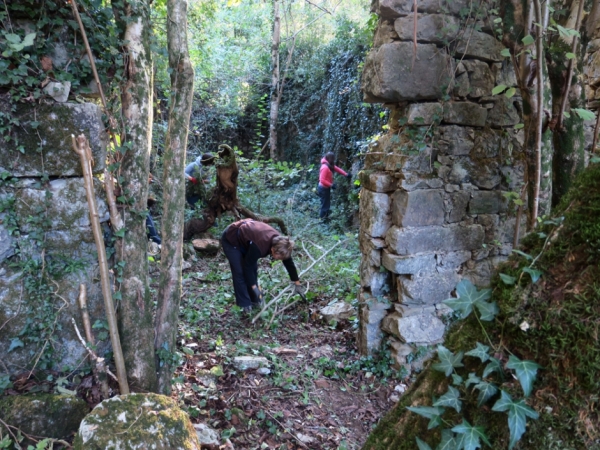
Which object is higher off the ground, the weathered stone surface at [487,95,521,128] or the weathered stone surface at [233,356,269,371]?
the weathered stone surface at [487,95,521,128]

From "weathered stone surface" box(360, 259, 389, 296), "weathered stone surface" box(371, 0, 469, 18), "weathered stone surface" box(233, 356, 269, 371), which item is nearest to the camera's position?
"weathered stone surface" box(371, 0, 469, 18)

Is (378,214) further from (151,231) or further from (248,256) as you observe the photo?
(151,231)

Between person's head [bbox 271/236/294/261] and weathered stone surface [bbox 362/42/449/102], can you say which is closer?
weathered stone surface [bbox 362/42/449/102]

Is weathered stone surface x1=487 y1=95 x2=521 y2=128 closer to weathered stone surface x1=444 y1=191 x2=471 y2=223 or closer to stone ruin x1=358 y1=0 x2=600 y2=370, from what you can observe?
stone ruin x1=358 y1=0 x2=600 y2=370

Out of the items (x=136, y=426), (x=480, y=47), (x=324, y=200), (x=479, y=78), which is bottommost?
(x=324, y=200)

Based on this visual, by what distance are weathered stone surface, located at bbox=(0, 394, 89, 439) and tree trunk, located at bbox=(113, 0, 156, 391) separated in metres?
0.40

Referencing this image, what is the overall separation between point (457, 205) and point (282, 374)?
7.45 feet

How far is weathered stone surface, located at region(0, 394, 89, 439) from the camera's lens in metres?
2.13

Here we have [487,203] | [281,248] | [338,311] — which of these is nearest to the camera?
[487,203]

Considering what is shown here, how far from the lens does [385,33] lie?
11.8ft

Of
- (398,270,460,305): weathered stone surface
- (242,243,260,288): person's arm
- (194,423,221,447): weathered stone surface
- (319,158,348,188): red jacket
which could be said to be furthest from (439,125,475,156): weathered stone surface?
(319,158,348,188): red jacket

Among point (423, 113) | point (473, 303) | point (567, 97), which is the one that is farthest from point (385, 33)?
point (473, 303)

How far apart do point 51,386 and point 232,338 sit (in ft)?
7.32

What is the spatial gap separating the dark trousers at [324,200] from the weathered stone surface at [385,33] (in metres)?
6.22
